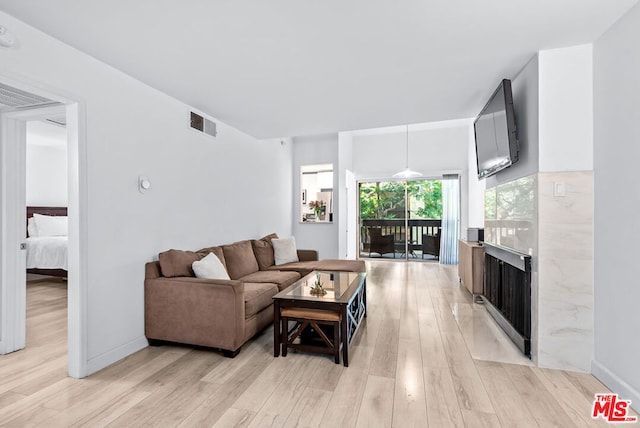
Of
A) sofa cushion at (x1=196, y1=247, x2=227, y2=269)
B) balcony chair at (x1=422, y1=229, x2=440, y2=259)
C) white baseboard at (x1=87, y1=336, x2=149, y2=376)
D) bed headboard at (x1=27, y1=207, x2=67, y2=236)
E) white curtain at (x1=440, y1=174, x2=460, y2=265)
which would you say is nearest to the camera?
white baseboard at (x1=87, y1=336, x2=149, y2=376)

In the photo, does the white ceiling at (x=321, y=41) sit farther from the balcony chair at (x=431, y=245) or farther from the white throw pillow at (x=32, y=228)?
the balcony chair at (x=431, y=245)

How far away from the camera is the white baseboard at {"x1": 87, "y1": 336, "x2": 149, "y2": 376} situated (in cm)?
240

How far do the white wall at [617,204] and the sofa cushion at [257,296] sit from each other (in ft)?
8.70

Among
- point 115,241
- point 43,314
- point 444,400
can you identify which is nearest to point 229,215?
point 115,241

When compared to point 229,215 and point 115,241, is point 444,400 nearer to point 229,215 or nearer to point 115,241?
point 115,241

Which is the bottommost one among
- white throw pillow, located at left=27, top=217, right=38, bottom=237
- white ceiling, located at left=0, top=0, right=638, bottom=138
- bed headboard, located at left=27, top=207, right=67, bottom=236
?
white throw pillow, located at left=27, top=217, right=38, bottom=237

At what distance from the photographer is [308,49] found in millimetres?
2309

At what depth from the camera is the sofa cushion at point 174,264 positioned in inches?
116

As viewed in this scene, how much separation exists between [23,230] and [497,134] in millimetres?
4352

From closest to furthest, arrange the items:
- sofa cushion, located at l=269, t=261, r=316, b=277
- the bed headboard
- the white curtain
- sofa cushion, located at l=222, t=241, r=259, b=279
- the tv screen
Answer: the tv screen < sofa cushion, located at l=222, t=241, r=259, b=279 < sofa cushion, located at l=269, t=261, r=316, b=277 < the bed headboard < the white curtain


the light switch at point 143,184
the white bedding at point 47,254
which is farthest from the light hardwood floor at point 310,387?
the white bedding at point 47,254

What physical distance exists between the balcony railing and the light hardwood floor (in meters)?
4.26

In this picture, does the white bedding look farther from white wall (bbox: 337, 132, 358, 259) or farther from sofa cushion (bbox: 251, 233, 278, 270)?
white wall (bbox: 337, 132, 358, 259)

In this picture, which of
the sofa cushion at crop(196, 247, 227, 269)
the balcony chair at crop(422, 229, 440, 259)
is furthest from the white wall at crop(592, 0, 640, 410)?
the balcony chair at crop(422, 229, 440, 259)
